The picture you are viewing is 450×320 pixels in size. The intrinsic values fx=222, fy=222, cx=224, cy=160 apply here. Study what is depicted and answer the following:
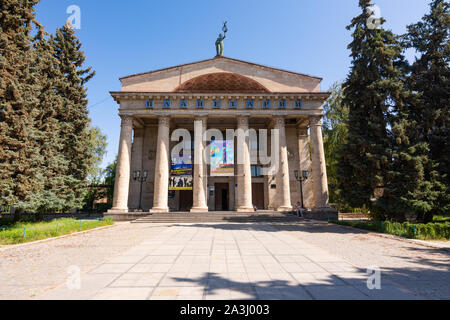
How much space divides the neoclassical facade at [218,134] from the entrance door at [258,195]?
0.41 ft

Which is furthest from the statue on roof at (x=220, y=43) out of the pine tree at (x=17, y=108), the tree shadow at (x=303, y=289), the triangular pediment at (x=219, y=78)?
the tree shadow at (x=303, y=289)

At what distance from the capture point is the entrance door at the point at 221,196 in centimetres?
2856

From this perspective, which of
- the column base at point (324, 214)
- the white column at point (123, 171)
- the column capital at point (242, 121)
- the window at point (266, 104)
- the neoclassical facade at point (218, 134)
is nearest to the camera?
the column base at point (324, 214)

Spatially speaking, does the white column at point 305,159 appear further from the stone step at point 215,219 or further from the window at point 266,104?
the stone step at point 215,219

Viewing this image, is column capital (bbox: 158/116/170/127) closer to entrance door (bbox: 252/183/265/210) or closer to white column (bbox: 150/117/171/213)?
white column (bbox: 150/117/171/213)

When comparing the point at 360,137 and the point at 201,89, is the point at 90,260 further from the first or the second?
the point at 201,89

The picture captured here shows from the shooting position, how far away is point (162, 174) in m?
22.3

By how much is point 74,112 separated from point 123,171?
6.77 m

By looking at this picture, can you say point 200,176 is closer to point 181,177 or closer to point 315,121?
point 181,177

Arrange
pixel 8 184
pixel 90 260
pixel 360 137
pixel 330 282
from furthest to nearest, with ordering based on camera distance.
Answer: pixel 360 137 < pixel 8 184 < pixel 90 260 < pixel 330 282

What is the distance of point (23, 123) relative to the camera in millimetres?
12203
